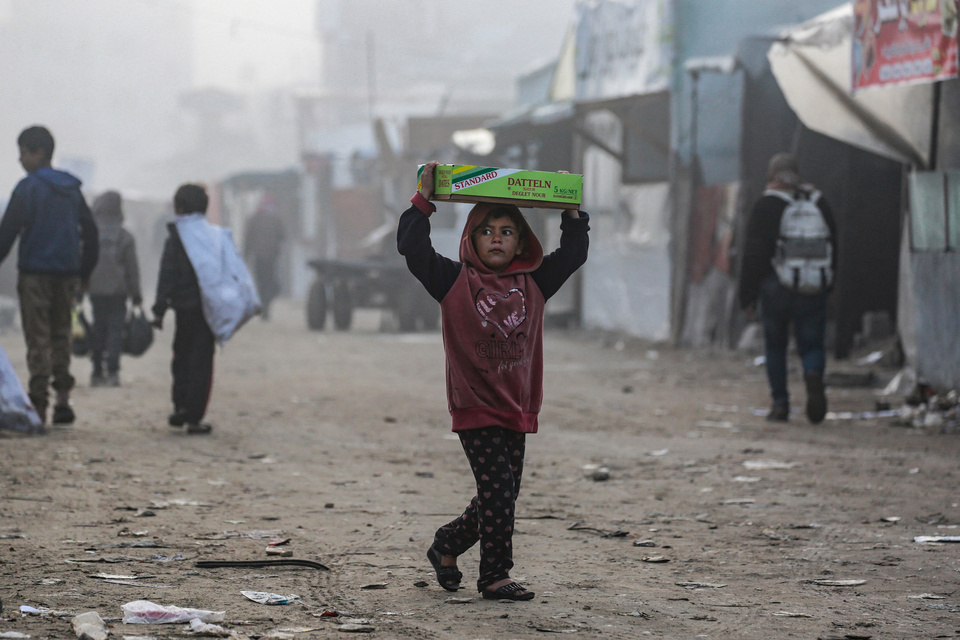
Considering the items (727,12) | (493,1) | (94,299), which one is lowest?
(94,299)

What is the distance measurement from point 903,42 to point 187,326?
17.6 ft

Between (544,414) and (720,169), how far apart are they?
590 centimetres

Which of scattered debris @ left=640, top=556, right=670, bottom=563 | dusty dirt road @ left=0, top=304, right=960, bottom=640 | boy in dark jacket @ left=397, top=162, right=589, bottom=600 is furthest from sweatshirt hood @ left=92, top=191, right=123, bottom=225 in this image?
boy in dark jacket @ left=397, top=162, right=589, bottom=600

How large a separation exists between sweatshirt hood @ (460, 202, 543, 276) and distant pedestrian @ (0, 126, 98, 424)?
4606 mm

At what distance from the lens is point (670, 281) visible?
15.2 m

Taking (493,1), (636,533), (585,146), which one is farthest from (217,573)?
(493,1)

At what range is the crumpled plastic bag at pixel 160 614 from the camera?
3.70 meters

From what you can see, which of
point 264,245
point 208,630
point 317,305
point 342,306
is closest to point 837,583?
point 208,630

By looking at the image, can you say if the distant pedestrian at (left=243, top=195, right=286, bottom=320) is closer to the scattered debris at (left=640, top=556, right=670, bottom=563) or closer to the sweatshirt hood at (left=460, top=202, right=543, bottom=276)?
the scattered debris at (left=640, top=556, right=670, bottom=563)

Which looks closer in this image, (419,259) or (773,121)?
(419,259)

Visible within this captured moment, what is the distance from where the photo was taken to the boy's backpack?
8.70 m

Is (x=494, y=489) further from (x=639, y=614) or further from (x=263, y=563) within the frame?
(x=263, y=563)

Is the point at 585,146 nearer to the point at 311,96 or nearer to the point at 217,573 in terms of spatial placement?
the point at 217,573

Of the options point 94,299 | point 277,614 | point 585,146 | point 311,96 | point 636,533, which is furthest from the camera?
point 311,96
